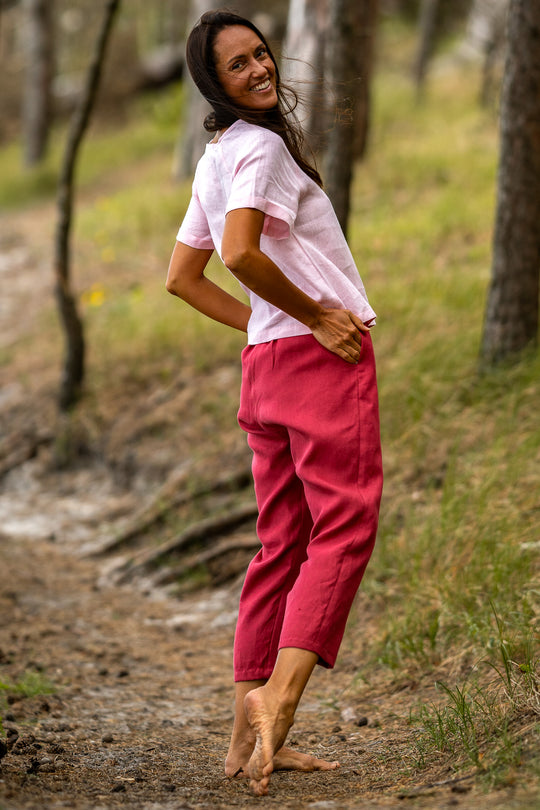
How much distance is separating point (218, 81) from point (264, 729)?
1673mm

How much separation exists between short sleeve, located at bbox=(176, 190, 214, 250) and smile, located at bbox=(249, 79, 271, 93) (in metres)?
0.34

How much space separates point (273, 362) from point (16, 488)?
15.7 feet

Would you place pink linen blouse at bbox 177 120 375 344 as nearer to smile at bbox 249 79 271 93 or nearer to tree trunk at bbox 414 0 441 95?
smile at bbox 249 79 271 93

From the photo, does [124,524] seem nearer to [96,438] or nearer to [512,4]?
[96,438]

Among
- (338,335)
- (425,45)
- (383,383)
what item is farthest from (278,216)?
(425,45)

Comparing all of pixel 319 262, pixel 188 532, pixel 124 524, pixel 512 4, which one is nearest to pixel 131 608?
pixel 188 532

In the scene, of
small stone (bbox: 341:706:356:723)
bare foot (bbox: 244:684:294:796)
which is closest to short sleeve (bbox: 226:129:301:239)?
bare foot (bbox: 244:684:294:796)

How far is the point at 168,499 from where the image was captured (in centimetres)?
563

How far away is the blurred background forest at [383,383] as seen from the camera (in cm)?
347

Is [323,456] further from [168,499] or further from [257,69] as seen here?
[168,499]

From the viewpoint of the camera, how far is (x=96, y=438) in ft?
22.0

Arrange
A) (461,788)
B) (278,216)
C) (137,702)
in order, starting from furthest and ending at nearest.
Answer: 1. (137,702)
2. (278,216)
3. (461,788)

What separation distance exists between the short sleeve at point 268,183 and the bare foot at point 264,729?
3.96 ft

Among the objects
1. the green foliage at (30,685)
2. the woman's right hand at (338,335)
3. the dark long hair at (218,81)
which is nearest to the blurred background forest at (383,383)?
the dark long hair at (218,81)
